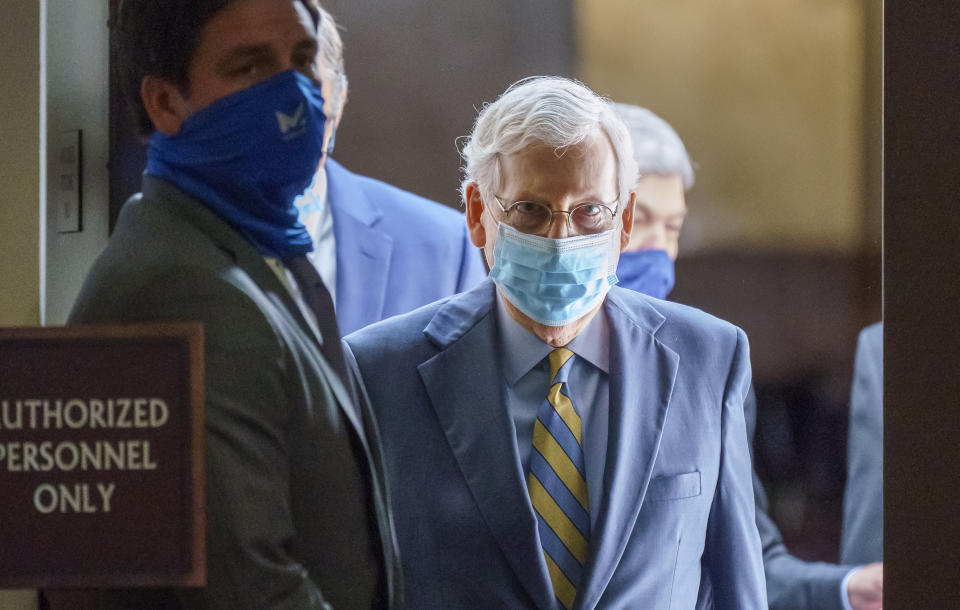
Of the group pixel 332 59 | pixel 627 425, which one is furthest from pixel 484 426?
pixel 332 59

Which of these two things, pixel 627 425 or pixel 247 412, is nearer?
pixel 247 412

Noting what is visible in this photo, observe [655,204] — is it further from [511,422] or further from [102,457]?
[102,457]

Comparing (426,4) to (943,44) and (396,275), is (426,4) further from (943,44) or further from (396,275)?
(943,44)

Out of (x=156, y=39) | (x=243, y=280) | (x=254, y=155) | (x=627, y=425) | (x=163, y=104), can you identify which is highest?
(x=156, y=39)

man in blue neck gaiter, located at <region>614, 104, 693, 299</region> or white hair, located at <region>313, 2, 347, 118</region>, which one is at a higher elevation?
white hair, located at <region>313, 2, 347, 118</region>

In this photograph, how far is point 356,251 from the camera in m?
1.79

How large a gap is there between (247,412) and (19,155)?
0.73 m

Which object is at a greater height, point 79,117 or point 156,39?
point 156,39

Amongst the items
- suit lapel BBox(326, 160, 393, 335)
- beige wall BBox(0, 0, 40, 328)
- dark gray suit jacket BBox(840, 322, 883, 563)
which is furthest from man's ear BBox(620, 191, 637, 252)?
beige wall BBox(0, 0, 40, 328)

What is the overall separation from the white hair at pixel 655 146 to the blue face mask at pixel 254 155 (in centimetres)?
64

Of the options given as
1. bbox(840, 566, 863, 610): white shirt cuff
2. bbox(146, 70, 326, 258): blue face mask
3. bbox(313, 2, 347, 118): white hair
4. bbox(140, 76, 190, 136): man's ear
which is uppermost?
bbox(313, 2, 347, 118): white hair

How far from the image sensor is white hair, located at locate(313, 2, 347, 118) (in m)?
1.78

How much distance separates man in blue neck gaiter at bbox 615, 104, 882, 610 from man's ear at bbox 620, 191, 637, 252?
14 millimetres

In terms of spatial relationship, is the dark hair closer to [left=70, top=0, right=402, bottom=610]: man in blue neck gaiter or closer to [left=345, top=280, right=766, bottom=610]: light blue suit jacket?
[left=70, top=0, right=402, bottom=610]: man in blue neck gaiter
